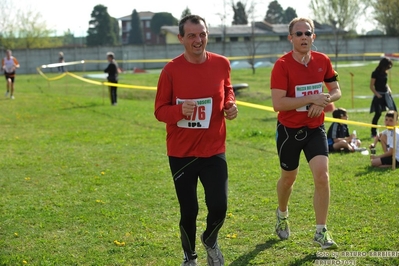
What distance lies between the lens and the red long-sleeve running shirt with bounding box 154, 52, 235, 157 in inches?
209

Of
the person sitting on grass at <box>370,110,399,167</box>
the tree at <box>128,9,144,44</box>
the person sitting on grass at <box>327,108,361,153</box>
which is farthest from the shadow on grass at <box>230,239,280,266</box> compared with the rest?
the tree at <box>128,9,144,44</box>

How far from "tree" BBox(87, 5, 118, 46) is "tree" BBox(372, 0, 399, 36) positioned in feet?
147

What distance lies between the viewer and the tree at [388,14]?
62781 mm

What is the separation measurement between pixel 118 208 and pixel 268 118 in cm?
1142

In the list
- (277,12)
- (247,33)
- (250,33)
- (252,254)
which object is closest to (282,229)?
(252,254)

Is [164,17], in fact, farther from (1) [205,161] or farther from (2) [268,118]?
(1) [205,161]

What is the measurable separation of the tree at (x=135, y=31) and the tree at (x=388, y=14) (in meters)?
55.5

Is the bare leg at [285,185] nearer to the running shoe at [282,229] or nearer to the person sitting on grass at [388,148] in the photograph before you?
the running shoe at [282,229]

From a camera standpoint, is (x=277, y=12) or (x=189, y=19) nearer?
(x=189, y=19)

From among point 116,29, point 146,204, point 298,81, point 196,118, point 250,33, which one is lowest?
point 146,204

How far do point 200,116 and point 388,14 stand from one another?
64082 millimetres

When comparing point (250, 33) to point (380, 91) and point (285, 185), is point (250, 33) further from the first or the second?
point (285, 185)

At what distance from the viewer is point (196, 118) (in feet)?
17.4

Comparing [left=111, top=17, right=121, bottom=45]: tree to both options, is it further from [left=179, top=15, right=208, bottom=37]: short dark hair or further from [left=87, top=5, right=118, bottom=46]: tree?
[left=179, top=15, right=208, bottom=37]: short dark hair
